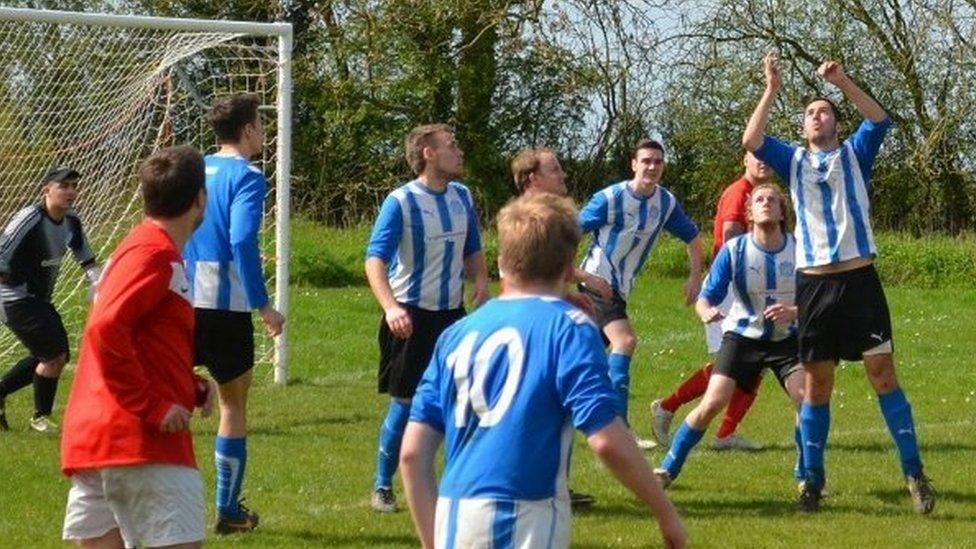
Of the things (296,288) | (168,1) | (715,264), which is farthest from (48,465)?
(168,1)

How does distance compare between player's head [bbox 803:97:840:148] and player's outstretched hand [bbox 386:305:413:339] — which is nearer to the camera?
player's outstretched hand [bbox 386:305:413:339]

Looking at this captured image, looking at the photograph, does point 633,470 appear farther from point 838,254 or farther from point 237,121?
point 838,254

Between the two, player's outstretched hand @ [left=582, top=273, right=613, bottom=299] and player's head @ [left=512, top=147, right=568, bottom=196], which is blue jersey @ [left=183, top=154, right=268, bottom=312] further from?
player's outstretched hand @ [left=582, top=273, right=613, bottom=299]

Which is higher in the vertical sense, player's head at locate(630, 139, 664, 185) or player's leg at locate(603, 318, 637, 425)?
player's head at locate(630, 139, 664, 185)

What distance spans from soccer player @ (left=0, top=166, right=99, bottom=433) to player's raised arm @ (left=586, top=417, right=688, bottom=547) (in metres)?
7.44

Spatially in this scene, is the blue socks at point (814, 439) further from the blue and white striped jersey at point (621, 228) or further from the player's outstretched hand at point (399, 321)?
the player's outstretched hand at point (399, 321)

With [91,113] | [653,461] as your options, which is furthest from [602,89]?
[653,461]

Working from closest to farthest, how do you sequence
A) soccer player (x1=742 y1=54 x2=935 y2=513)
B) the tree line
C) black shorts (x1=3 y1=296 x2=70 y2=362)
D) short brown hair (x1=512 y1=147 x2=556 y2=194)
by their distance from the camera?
soccer player (x1=742 y1=54 x2=935 y2=513), short brown hair (x1=512 y1=147 x2=556 y2=194), black shorts (x1=3 y1=296 x2=70 y2=362), the tree line

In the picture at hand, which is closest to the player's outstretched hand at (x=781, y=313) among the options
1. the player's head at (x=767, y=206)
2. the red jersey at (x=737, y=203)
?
the player's head at (x=767, y=206)

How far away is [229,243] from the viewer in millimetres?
7797

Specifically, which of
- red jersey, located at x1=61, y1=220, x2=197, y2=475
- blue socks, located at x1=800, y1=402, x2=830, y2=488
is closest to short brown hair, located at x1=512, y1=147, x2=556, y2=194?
blue socks, located at x1=800, y1=402, x2=830, y2=488

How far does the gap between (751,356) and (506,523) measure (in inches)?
198

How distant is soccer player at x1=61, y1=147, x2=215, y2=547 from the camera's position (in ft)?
16.8

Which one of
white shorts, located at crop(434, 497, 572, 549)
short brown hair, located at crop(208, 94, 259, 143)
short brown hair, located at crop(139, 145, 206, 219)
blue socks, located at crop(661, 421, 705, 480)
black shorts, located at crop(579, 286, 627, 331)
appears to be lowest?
blue socks, located at crop(661, 421, 705, 480)
